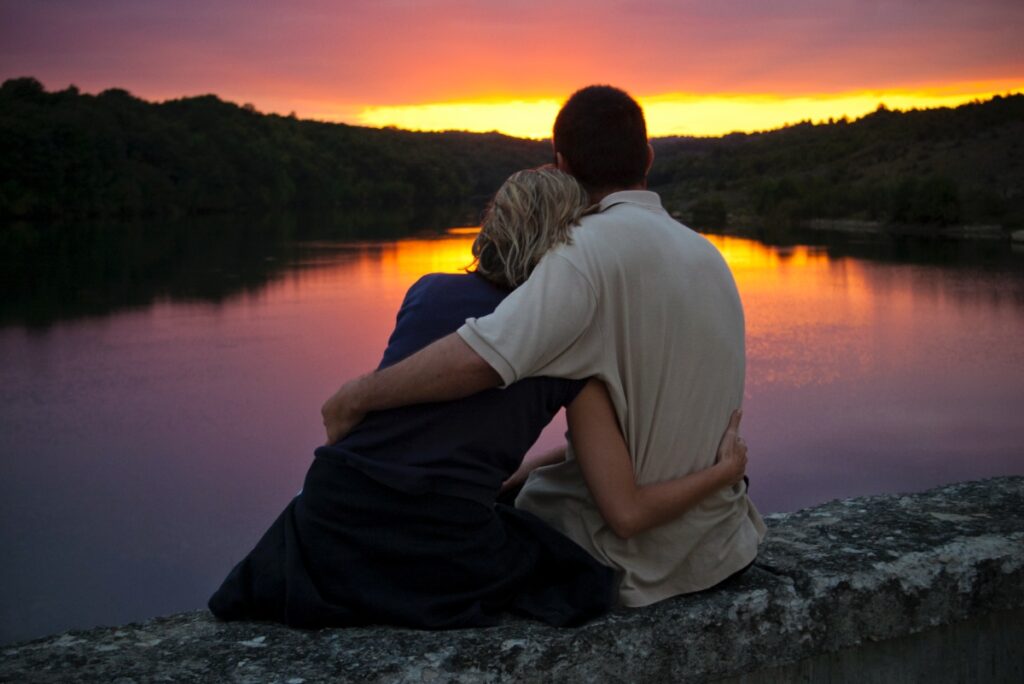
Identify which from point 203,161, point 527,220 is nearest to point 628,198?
point 527,220

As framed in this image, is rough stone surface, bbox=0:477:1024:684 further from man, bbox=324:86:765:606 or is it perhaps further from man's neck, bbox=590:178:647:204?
man's neck, bbox=590:178:647:204

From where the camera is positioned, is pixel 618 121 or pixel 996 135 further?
pixel 996 135

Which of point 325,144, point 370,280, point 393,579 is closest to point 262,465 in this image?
point 393,579

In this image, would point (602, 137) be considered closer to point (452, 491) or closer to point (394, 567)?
point (452, 491)

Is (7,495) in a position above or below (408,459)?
below

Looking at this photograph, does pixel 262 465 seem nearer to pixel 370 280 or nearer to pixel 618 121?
pixel 618 121

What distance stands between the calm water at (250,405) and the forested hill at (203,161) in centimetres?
3263

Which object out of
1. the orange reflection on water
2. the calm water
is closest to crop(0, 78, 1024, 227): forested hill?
the orange reflection on water

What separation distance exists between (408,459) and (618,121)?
0.62m

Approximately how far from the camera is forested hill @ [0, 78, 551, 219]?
2115 inches

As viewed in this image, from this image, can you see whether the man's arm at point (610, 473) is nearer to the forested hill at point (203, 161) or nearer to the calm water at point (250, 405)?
the calm water at point (250, 405)

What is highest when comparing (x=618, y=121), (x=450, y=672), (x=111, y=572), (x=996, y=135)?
(x=996, y=135)

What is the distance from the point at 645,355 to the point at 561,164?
0.35m

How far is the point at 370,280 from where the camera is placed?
2544 centimetres
